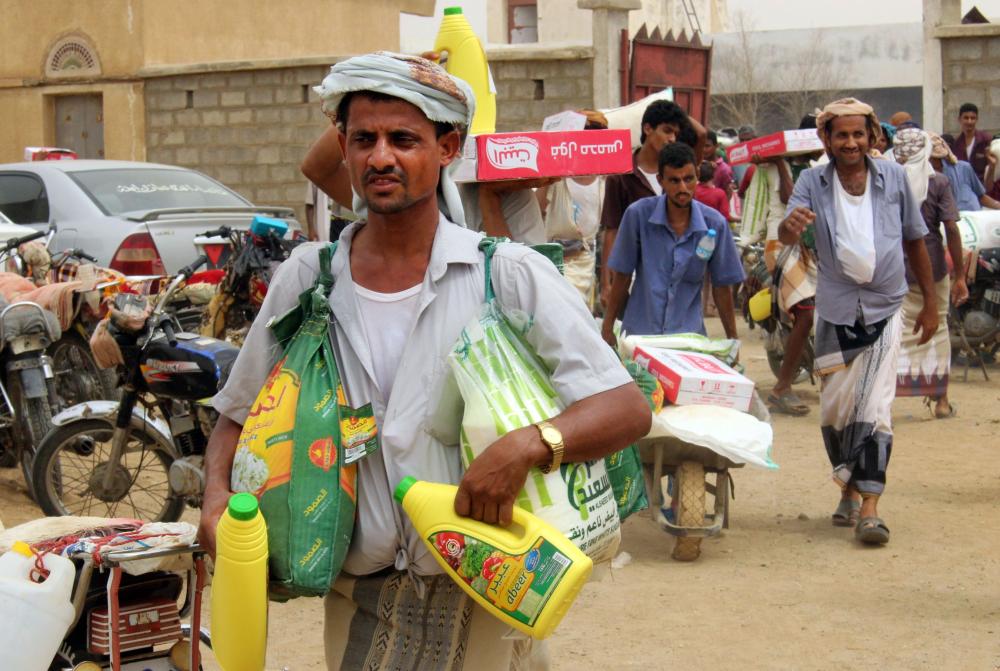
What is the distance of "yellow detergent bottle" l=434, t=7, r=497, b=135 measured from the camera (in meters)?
5.03

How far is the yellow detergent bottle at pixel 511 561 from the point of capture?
2.26m

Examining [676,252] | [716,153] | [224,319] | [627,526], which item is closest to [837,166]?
[676,252]

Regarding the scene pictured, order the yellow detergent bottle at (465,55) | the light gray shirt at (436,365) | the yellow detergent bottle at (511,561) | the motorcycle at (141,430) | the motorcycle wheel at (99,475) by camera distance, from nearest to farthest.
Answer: the yellow detergent bottle at (511,561) < the light gray shirt at (436,365) < the yellow detergent bottle at (465,55) < the motorcycle at (141,430) < the motorcycle wheel at (99,475)

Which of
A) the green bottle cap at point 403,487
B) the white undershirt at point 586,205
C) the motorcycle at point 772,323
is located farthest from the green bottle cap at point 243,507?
the motorcycle at point 772,323

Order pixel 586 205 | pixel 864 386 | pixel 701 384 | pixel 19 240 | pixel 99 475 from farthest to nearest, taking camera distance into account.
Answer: pixel 586 205 < pixel 19 240 < pixel 864 386 < pixel 99 475 < pixel 701 384

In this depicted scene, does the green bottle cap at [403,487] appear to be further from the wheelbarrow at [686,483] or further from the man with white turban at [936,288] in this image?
the man with white turban at [936,288]

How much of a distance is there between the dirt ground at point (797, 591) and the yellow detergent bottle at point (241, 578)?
7.83 ft

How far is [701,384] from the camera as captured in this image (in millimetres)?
5840

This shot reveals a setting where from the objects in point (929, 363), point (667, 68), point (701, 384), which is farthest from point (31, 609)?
point (667, 68)

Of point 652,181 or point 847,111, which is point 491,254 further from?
point 652,181

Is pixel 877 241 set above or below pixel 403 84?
below

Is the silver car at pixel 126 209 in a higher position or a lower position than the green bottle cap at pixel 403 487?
higher

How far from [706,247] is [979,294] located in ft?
16.1

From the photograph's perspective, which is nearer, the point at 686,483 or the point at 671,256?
the point at 686,483
